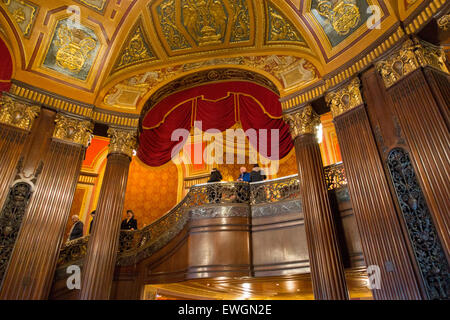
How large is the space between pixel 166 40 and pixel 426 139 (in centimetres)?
661

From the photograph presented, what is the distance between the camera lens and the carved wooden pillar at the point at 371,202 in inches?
164

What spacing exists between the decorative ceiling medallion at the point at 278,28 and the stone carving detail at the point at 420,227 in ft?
13.4

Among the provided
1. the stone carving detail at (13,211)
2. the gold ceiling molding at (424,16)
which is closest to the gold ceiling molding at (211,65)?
the gold ceiling molding at (424,16)

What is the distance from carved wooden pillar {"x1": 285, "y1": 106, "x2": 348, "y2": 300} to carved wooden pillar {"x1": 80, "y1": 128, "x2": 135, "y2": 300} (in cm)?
387

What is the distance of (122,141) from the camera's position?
24.2 feet

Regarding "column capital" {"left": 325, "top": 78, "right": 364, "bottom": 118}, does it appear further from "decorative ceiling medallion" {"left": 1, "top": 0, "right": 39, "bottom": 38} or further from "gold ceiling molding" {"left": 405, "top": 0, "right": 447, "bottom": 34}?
"decorative ceiling medallion" {"left": 1, "top": 0, "right": 39, "bottom": 38}

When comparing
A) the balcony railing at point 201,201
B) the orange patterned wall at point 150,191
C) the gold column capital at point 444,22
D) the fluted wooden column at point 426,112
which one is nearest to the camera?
the fluted wooden column at point 426,112

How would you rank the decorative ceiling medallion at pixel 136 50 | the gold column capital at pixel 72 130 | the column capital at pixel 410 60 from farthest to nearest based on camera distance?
the decorative ceiling medallion at pixel 136 50
the gold column capital at pixel 72 130
the column capital at pixel 410 60

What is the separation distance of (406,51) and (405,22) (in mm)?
607

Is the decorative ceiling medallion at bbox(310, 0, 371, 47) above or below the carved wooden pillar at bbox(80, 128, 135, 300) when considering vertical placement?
above

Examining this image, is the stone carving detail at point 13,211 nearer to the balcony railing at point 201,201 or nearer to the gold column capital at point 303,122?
the balcony railing at point 201,201

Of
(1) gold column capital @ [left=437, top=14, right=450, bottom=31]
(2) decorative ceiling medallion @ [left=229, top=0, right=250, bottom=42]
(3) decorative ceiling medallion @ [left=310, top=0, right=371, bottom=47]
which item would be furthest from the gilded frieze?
(1) gold column capital @ [left=437, top=14, right=450, bottom=31]

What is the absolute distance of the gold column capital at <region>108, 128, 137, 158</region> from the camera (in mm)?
7258
